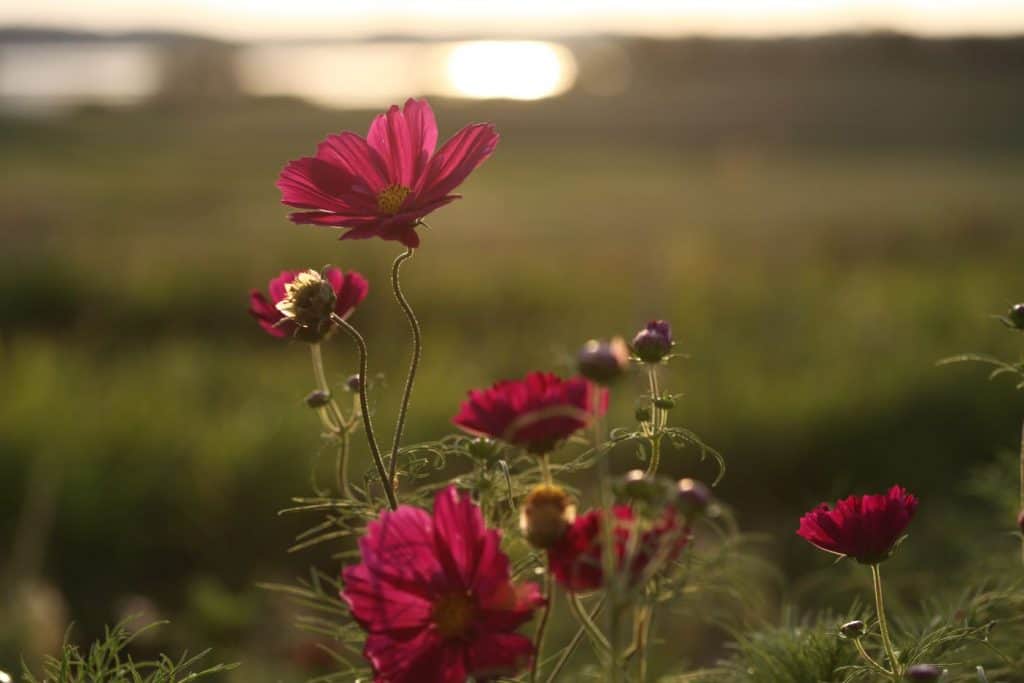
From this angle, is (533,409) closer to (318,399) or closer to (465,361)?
(318,399)

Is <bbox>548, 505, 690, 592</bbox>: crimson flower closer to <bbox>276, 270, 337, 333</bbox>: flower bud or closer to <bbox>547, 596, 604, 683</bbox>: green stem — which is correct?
→ <bbox>547, 596, 604, 683</bbox>: green stem

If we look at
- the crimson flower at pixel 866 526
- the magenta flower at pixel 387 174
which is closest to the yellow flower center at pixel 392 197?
the magenta flower at pixel 387 174

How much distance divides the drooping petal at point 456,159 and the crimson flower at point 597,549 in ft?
0.48

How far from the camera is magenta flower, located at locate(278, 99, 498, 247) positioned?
0.48 meters

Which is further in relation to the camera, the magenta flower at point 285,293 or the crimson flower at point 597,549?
the magenta flower at point 285,293

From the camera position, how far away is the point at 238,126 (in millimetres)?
14727

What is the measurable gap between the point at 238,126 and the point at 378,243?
10790 mm

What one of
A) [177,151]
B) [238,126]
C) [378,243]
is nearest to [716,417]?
[378,243]

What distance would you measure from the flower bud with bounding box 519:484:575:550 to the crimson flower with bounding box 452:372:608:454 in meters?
0.02

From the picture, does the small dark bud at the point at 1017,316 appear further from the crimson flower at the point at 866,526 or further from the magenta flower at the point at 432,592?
the magenta flower at the point at 432,592

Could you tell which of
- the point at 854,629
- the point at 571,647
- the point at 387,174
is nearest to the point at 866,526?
the point at 854,629

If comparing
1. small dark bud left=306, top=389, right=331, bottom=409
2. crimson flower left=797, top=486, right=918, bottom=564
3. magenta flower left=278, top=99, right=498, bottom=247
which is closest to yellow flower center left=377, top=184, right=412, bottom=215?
magenta flower left=278, top=99, right=498, bottom=247

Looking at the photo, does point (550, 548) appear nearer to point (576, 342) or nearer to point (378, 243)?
point (576, 342)

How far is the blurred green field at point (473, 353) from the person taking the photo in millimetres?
2098
